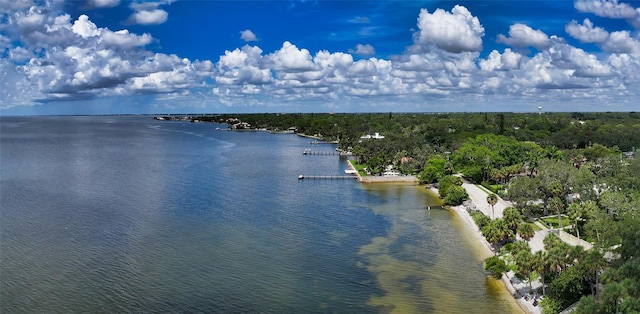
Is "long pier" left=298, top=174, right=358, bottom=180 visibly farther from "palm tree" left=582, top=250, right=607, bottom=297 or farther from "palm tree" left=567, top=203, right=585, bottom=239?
"palm tree" left=582, top=250, right=607, bottom=297

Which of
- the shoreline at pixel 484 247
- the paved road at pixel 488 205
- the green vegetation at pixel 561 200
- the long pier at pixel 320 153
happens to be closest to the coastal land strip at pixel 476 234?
the shoreline at pixel 484 247

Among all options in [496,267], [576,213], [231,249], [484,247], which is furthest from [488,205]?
[231,249]

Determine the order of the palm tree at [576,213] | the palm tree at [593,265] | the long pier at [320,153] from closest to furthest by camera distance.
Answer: the palm tree at [593,265], the palm tree at [576,213], the long pier at [320,153]

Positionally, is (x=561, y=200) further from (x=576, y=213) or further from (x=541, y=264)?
(x=541, y=264)

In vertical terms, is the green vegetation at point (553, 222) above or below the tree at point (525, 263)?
below

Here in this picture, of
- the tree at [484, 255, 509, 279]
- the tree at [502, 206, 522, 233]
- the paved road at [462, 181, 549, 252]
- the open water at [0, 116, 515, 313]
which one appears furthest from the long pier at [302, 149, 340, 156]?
the tree at [484, 255, 509, 279]

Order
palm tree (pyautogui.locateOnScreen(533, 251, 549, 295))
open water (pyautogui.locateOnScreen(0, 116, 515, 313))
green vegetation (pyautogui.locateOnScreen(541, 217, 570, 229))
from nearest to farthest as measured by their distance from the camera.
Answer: palm tree (pyautogui.locateOnScreen(533, 251, 549, 295)), open water (pyautogui.locateOnScreen(0, 116, 515, 313)), green vegetation (pyautogui.locateOnScreen(541, 217, 570, 229))

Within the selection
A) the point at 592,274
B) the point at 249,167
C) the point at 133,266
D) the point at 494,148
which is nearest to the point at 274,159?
the point at 249,167

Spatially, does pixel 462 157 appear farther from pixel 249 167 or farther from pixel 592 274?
pixel 592 274

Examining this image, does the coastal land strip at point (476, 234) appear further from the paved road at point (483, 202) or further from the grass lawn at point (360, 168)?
the grass lawn at point (360, 168)
